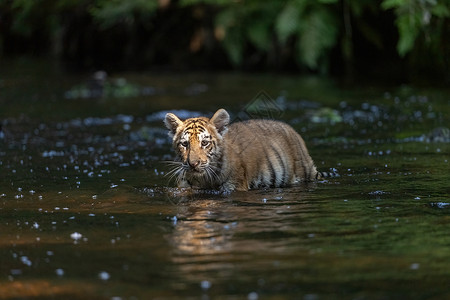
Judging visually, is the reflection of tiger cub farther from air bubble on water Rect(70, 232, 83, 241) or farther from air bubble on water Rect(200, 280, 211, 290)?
air bubble on water Rect(200, 280, 211, 290)

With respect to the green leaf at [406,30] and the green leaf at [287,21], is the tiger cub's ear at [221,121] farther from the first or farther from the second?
the green leaf at [287,21]

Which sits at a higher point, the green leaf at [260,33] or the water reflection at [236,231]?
the green leaf at [260,33]

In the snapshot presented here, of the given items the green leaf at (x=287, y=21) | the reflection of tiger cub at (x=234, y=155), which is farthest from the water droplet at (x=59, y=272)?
the green leaf at (x=287, y=21)

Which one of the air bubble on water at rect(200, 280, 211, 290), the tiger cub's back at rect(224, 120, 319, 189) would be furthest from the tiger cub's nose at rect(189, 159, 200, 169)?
Answer: the air bubble on water at rect(200, 280, 211, 290)

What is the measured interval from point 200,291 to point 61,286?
0.90m

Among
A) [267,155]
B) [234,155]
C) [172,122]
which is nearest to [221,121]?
[234,155]

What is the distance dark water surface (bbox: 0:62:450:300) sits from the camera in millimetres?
4949

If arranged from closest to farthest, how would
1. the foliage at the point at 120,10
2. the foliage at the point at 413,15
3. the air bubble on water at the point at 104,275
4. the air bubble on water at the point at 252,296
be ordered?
the air bubble on water at the point at 252,296 → the air bubble on water at the point at 104,275 → the foliage at the point at 413,15 → the foliage at the point at 120,10

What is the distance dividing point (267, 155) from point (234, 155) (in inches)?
19.2

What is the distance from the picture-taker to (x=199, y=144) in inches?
319

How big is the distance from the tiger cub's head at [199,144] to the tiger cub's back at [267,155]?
0.17 m

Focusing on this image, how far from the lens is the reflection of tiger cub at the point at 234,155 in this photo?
813cm

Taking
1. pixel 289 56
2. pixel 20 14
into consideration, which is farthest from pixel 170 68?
pixel 20 14

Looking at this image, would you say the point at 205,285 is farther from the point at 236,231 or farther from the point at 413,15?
the point at 413,15
